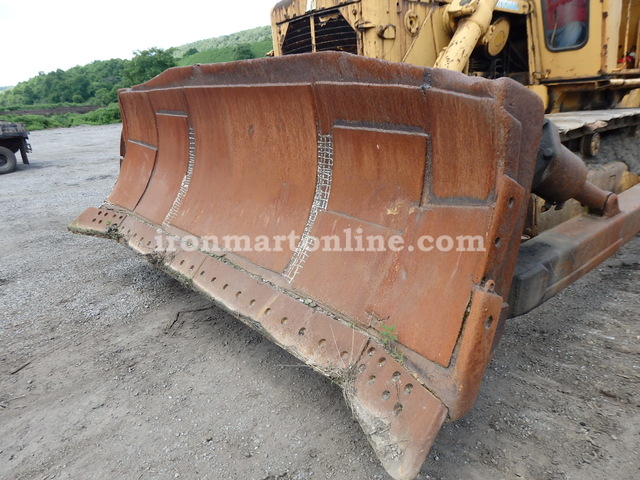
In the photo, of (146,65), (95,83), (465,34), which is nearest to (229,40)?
(95,83)

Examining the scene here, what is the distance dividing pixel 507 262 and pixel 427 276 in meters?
0.30

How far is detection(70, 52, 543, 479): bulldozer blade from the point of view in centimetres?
158

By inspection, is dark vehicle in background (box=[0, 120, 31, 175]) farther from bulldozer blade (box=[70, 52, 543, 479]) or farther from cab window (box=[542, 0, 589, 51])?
cab window (box=[542, 0, 589, 51])

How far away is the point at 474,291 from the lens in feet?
5.25

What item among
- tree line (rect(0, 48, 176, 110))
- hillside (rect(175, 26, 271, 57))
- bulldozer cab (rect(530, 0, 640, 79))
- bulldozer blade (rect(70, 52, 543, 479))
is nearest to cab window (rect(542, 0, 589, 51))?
bulldozer cab (rect(530, 0, 640, 79))

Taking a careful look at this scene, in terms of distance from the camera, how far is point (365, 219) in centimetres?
222

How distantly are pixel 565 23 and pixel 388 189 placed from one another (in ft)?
9.84

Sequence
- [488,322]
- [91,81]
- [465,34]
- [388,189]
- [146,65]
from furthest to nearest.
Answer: [91,81] < [146,65] < [465,34] < [388,189] < [488,322]

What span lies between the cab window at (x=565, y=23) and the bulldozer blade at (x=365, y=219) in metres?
2.81

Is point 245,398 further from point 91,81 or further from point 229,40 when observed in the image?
point 229,40

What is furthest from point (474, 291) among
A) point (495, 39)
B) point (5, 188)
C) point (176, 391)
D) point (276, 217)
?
point (5, 188)

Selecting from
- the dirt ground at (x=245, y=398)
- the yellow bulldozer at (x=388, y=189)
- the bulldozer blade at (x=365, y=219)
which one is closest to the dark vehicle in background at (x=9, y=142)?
the yellow bulldozer at (x=388, y=189)

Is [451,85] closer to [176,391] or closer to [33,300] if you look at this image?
[176,391]

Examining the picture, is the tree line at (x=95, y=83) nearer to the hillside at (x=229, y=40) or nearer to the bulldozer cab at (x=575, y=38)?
the hillside at (x=229, y=40)
